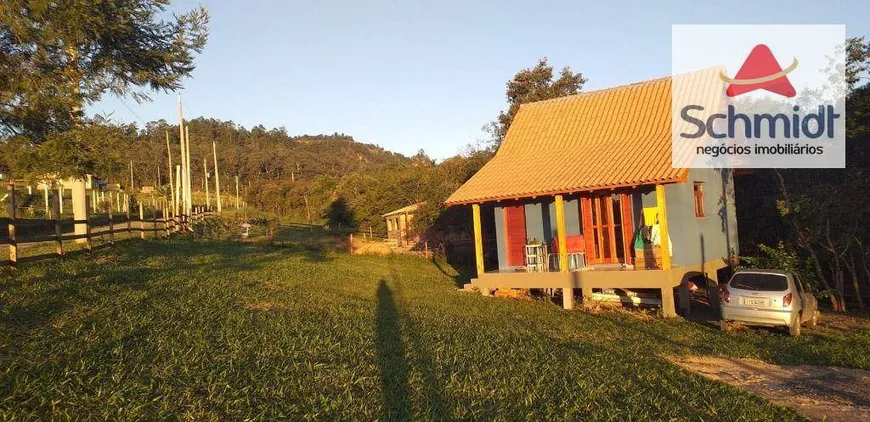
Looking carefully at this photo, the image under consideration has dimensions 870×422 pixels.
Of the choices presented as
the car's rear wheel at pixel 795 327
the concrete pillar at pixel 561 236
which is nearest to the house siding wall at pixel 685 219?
the concrete pillar at pixel 561 236

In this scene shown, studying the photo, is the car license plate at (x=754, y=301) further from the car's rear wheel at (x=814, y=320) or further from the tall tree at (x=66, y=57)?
the tall tree at (x=66, y=57)

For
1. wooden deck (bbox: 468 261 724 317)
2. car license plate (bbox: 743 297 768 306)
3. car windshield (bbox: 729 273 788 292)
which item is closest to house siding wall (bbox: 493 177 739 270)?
wooden deck (bbox: 468 261 724 317)

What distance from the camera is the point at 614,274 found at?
15492mm

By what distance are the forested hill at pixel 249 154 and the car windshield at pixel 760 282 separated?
58387 mm

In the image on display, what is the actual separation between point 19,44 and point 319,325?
10.7 m

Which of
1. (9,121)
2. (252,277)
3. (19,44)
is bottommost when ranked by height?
(252,277)

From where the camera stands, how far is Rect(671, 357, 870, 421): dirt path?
7035mm

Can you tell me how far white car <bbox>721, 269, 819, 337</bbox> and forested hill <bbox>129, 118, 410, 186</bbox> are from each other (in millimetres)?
58492

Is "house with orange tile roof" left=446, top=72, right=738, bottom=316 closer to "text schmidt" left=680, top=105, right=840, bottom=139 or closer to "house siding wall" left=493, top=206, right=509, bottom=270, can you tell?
"house siding wall" left=493, top=206, right=509, bottom=270

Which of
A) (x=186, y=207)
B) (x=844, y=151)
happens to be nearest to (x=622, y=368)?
(x=844, y=151)

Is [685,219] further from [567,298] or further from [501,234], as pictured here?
[501,234]

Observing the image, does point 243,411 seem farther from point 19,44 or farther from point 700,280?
point 700,280

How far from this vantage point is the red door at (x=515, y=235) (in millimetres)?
18922

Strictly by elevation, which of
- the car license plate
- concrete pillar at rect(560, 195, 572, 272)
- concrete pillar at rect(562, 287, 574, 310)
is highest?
concrete pillar at rect(560, 195, 572, 272)
